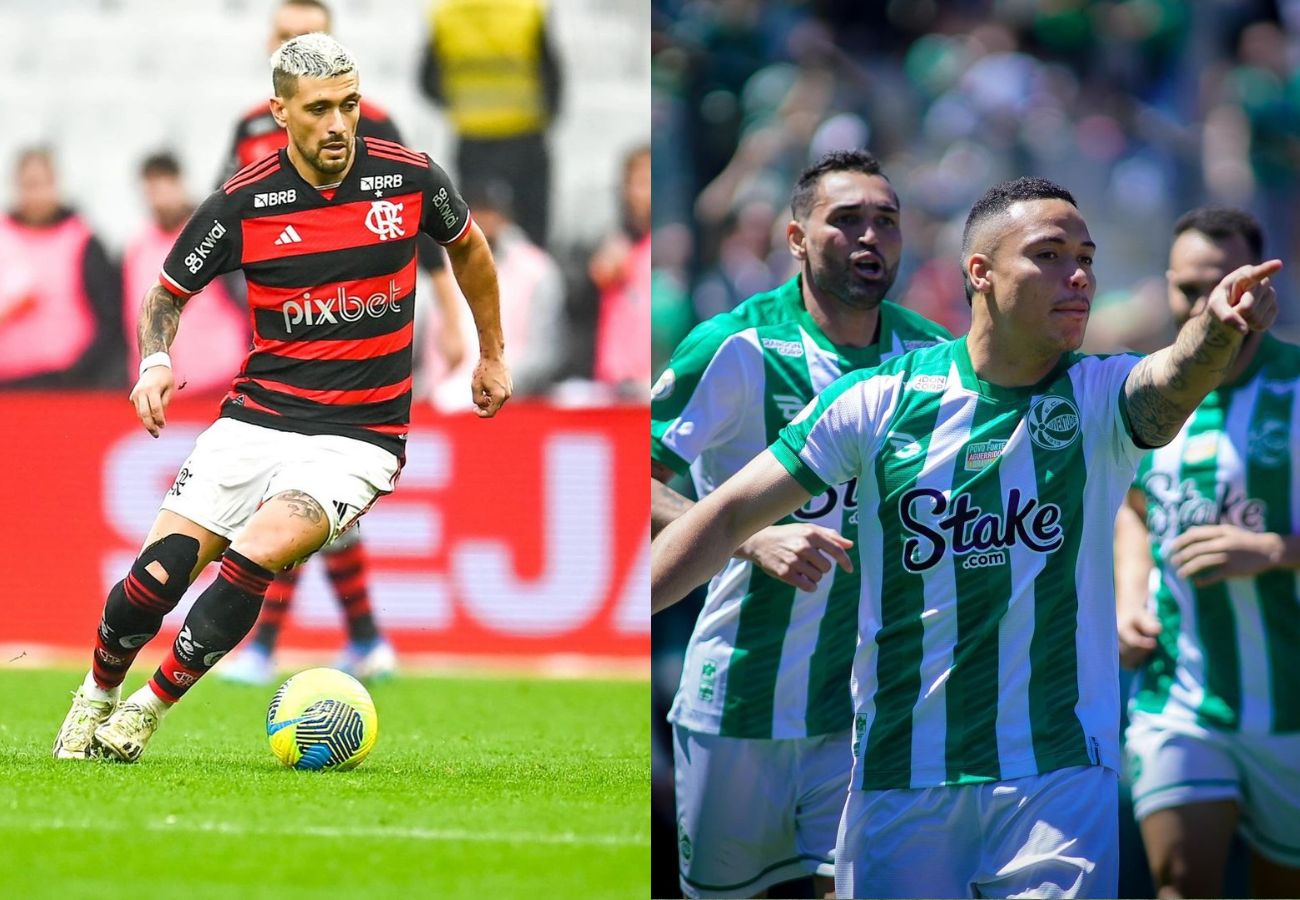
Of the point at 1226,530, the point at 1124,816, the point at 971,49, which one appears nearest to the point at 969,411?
the point at 1226,530

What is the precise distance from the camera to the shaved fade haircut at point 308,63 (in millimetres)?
4801

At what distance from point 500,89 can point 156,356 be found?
5077mm

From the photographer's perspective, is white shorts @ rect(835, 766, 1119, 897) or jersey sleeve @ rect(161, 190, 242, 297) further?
jersey sleeve @ rect(161, 190, 242, 297)

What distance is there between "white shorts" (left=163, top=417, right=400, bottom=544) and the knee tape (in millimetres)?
83

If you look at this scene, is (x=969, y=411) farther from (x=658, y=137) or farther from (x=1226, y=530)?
(x=658, y=137)

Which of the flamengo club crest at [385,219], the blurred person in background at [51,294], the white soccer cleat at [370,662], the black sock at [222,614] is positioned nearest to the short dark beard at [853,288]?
the flamengo club crest at [385,219]

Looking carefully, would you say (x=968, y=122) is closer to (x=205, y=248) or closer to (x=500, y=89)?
(x=500, y=89)

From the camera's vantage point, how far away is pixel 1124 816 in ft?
20.7

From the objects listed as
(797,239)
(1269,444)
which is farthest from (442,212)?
(1269,444)

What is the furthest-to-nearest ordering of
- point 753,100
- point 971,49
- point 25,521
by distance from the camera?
point 971,49 < point 753,100 < point 25,521

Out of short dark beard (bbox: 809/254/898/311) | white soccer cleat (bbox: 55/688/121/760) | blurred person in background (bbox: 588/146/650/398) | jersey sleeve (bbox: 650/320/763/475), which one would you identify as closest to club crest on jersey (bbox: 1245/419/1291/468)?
short dark beard (bbox: 809/254/898/311)

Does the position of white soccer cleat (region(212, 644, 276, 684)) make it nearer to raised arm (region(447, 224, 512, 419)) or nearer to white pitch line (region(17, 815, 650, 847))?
raised arm (region(447, 224, 512, 419))

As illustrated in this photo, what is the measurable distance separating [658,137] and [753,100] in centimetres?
132

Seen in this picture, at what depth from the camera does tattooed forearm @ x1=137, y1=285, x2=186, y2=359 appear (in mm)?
4794
